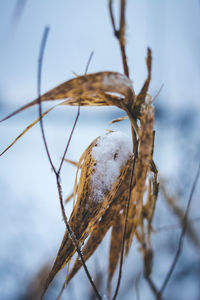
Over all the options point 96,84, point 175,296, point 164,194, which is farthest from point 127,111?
point 175,296

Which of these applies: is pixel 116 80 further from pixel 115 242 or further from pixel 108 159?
pixel 115 242

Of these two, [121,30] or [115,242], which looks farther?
[115,242]

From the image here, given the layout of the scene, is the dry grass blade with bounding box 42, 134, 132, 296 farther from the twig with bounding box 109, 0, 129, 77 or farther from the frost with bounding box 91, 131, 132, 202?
the twig with bounding box 109, 0, 129, 77

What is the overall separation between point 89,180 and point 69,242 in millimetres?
86

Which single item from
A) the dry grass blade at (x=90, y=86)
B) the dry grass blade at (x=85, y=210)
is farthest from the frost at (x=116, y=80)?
A: the dry grass blade at (x=85, y=210)

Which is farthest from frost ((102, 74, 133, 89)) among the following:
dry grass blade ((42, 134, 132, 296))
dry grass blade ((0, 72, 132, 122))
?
dry grass blade ((42, 134, 132, 296))

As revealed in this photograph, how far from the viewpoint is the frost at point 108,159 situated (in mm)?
277

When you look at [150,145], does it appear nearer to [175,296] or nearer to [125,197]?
[125,197]

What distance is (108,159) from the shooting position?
0.29 m

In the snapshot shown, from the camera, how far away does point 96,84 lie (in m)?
0.22

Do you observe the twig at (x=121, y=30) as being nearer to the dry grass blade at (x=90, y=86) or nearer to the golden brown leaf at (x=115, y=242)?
the dry grass blade at (x=90, y=86)

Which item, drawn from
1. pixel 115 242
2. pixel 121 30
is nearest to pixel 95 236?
pixel 115 242

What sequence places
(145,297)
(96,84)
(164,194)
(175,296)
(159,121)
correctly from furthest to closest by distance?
(145,297), (175,296), (159,121), (164,194), (96,84)

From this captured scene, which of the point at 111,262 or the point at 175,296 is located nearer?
the point at 111,262
